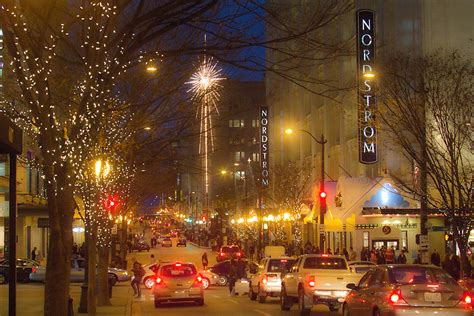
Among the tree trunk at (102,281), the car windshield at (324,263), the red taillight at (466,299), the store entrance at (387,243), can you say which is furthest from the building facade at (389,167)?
the red taillight at (466,299)

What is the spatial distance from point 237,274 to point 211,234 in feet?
256

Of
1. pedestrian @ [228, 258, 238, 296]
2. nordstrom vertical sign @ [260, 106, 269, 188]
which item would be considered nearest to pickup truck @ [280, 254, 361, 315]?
pedestrian @ [228, 258, 238, 296]

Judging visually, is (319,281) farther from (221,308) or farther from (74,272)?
(74,272)

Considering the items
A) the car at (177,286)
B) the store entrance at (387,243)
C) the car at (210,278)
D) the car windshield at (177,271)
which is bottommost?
the car at (210,278)

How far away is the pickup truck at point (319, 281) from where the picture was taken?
71.7 feet

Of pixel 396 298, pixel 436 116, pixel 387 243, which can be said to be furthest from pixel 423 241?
pixel 396 298

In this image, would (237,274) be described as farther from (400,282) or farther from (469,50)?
(400,282)

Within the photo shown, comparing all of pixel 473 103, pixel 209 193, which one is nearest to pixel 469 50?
pixel 473 103

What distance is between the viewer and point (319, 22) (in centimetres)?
1134

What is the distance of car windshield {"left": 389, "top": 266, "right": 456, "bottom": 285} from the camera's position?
1498 centimetres

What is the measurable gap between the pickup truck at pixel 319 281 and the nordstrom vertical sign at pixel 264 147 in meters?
43.6

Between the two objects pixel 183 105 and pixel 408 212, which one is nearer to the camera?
pixel 183 105

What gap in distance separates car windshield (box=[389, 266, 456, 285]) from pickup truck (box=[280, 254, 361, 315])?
261 inches

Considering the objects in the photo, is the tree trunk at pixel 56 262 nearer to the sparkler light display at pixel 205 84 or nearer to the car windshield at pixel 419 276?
the sparkler light display at pixel 205 84
